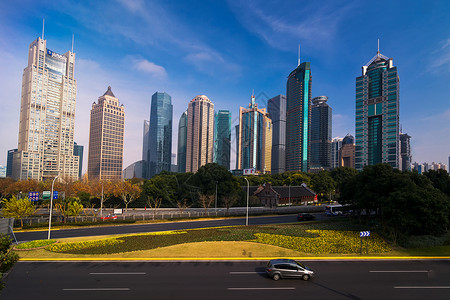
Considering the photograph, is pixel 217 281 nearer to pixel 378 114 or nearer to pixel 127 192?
pixel 127 192

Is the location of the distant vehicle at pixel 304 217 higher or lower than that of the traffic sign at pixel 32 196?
lower

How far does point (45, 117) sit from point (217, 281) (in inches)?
7949

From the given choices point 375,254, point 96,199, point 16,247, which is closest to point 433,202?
point 375,254

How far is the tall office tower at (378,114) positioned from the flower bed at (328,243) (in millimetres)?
156543

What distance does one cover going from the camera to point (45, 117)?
175875mm

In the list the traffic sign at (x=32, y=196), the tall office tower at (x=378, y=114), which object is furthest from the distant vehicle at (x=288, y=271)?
the tall office tower at (x=378, y=114)

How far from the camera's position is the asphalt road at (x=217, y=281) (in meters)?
17.2

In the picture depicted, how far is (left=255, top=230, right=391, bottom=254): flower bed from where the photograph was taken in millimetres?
29000

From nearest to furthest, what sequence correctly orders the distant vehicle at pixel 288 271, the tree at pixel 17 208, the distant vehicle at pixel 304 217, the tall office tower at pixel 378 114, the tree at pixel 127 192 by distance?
the distant vehicle at pixel 288 271 < the tree at pixel 17 208 < the distant vehicle at pixel 304 217 < the tree at pixel 127 192 < the tall office tower at pixel 378 114

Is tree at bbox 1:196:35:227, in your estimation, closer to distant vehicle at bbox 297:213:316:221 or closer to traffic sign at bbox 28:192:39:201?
traffic sign at bbox 28:192:39:201

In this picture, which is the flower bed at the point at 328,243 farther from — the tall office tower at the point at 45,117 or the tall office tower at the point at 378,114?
the tall office tower at the point at 45,117

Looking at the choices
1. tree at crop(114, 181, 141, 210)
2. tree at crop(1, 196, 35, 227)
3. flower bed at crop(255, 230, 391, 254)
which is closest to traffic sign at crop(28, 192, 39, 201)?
tree at crop(1, 196, 35, 227)

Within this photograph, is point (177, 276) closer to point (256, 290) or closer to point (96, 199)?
point (256, 290)

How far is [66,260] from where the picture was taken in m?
25.2
